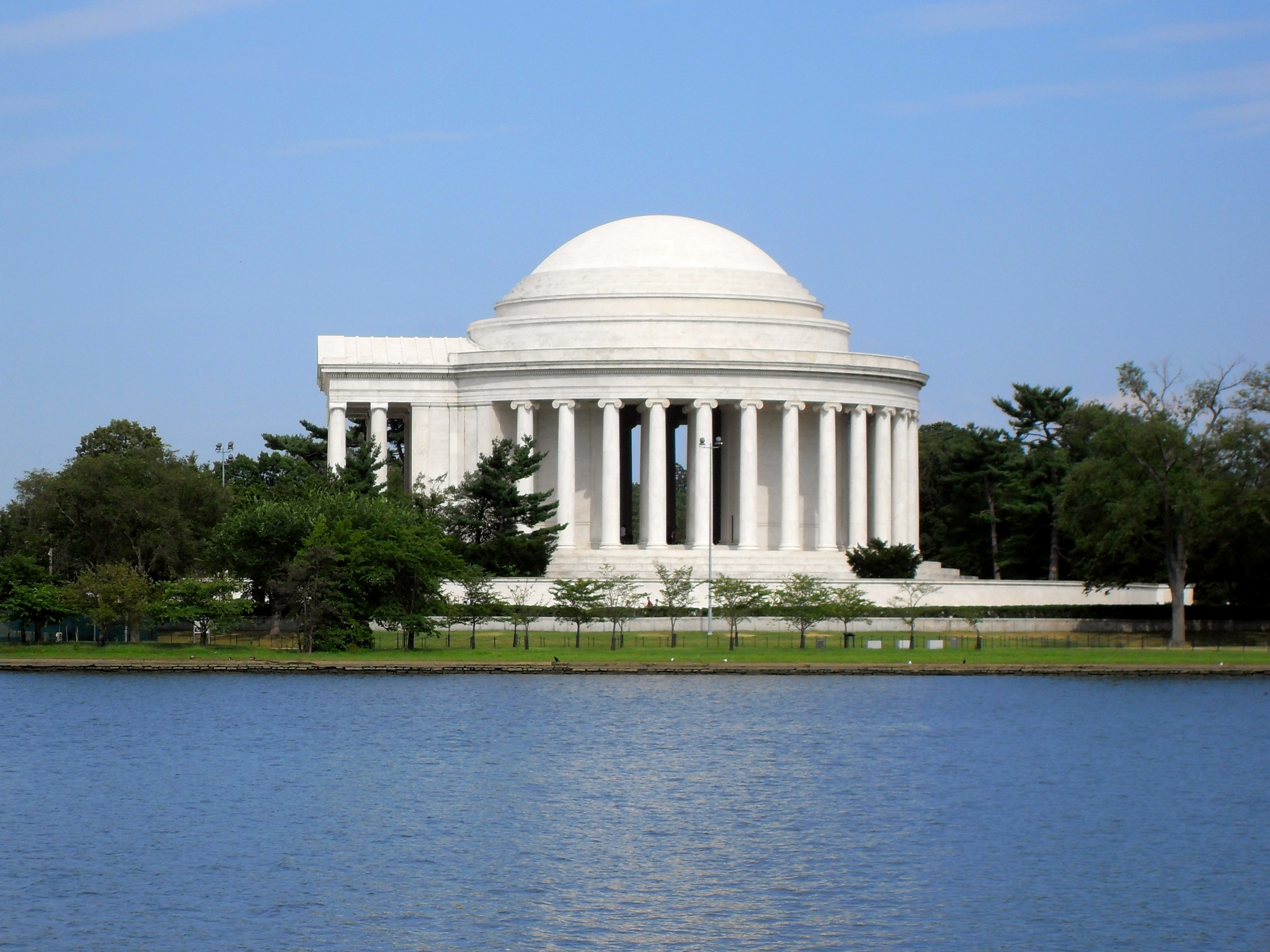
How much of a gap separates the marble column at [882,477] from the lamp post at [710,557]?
9307mm

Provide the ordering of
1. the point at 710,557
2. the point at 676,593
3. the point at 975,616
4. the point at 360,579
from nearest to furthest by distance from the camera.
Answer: the point at 360,579 < the point at 676,593 < the point at 710,557 < the point at 975,616

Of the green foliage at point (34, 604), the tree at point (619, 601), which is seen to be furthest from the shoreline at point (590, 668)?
the tree at point (619, 601)

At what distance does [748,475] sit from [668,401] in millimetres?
6239

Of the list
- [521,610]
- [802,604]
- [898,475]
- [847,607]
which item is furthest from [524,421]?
[847,607]

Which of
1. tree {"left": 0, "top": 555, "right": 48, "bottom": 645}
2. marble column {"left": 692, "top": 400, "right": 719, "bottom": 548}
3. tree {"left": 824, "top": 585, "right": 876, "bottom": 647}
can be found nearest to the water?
tree {"left": 0, "top": 555, "right": 48, "bottom": 645}

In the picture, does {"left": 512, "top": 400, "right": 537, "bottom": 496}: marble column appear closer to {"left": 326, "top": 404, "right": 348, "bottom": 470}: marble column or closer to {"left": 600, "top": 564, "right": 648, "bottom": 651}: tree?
{"left": 326, "top": 404, "right": 348, "bottom": 470}: marble column

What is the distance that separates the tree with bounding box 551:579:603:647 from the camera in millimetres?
95875

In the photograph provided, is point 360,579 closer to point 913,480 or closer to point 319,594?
point 319,594

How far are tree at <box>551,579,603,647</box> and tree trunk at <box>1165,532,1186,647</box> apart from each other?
2690 cm

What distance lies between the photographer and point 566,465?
400 feet

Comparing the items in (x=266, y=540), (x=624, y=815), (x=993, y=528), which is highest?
(x=993, y=528)

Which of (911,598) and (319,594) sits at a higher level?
(911,598)

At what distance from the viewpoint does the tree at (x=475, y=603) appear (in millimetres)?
95188

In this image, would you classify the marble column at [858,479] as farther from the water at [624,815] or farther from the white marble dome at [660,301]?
the water at [624,815]
